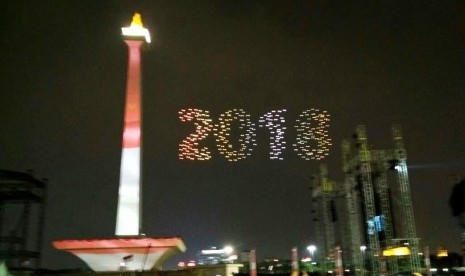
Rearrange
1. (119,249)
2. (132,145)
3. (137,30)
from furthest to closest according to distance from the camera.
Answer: (137,30), (132,145), (119,249)

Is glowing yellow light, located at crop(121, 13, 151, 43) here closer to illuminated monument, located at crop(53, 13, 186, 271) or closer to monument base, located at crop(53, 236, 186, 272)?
illuminated monument, located at crop(53, 13, 186, 271)

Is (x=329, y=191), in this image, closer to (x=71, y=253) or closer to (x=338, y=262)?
(x=71, y=253)

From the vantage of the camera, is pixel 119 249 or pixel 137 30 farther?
pixel 137 30

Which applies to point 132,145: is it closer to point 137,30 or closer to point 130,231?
point 130,231

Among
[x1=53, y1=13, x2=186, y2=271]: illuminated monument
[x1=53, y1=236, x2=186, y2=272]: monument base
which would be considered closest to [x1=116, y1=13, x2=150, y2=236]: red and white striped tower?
[x1=53, y1=13, x2=186, y2=271]: illuminated monument

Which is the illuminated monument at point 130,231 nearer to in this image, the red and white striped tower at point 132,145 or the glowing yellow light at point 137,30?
the red and white striped tower at point 132,145

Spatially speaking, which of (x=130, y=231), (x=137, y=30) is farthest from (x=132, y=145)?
(x=137, y=30)

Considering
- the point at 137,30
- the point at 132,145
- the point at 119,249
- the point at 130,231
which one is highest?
the point at 137,30

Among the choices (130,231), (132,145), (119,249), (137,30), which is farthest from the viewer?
(137,30)
